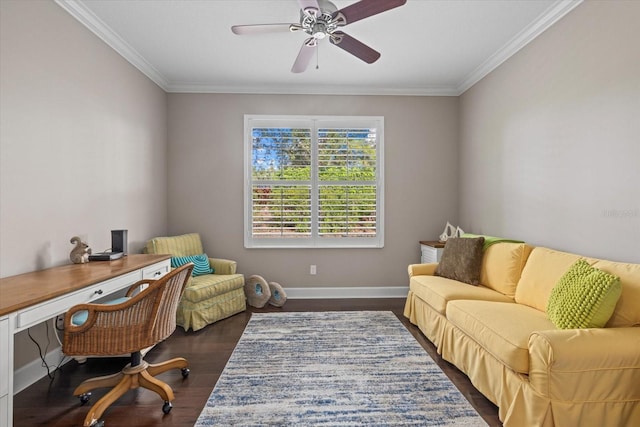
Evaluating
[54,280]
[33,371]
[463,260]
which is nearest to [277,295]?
[463,260]

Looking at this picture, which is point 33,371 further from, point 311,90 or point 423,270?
point 311,90

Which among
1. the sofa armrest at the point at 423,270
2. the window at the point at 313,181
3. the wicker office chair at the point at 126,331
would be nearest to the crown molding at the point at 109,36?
the window at the point at 313,181

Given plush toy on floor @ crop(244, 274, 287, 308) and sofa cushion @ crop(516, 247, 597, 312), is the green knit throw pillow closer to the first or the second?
sofa cushion @ crop(516, 247, 597, 312)

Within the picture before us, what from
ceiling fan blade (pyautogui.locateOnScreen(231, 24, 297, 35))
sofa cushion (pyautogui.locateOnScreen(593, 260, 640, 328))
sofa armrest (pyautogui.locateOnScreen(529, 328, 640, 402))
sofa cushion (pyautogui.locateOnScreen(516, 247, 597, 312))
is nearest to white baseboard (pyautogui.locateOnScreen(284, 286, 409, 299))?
sofa cushion (pyautogui.locateOnScreen(516, 247, 597, 312))

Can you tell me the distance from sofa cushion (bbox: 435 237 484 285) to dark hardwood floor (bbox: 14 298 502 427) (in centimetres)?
67

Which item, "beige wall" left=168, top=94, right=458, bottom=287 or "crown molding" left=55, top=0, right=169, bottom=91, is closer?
"crown molding" left=55, top=0, right=169, bottom=91

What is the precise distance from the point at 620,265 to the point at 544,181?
3.55 feet

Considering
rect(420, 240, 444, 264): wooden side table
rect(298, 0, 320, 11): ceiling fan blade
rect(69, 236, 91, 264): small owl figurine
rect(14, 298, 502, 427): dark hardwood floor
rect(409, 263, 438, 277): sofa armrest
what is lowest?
rect(14, 298, 502, 427): dark hardwood floor

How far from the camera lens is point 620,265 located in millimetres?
2014

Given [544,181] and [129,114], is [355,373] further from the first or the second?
[129,114]

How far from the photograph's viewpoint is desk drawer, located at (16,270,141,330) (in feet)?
5.02

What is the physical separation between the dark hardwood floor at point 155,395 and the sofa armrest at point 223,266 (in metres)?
0.81

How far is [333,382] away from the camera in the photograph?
7.66 ft

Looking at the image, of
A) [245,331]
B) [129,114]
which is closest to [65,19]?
[129,114]
